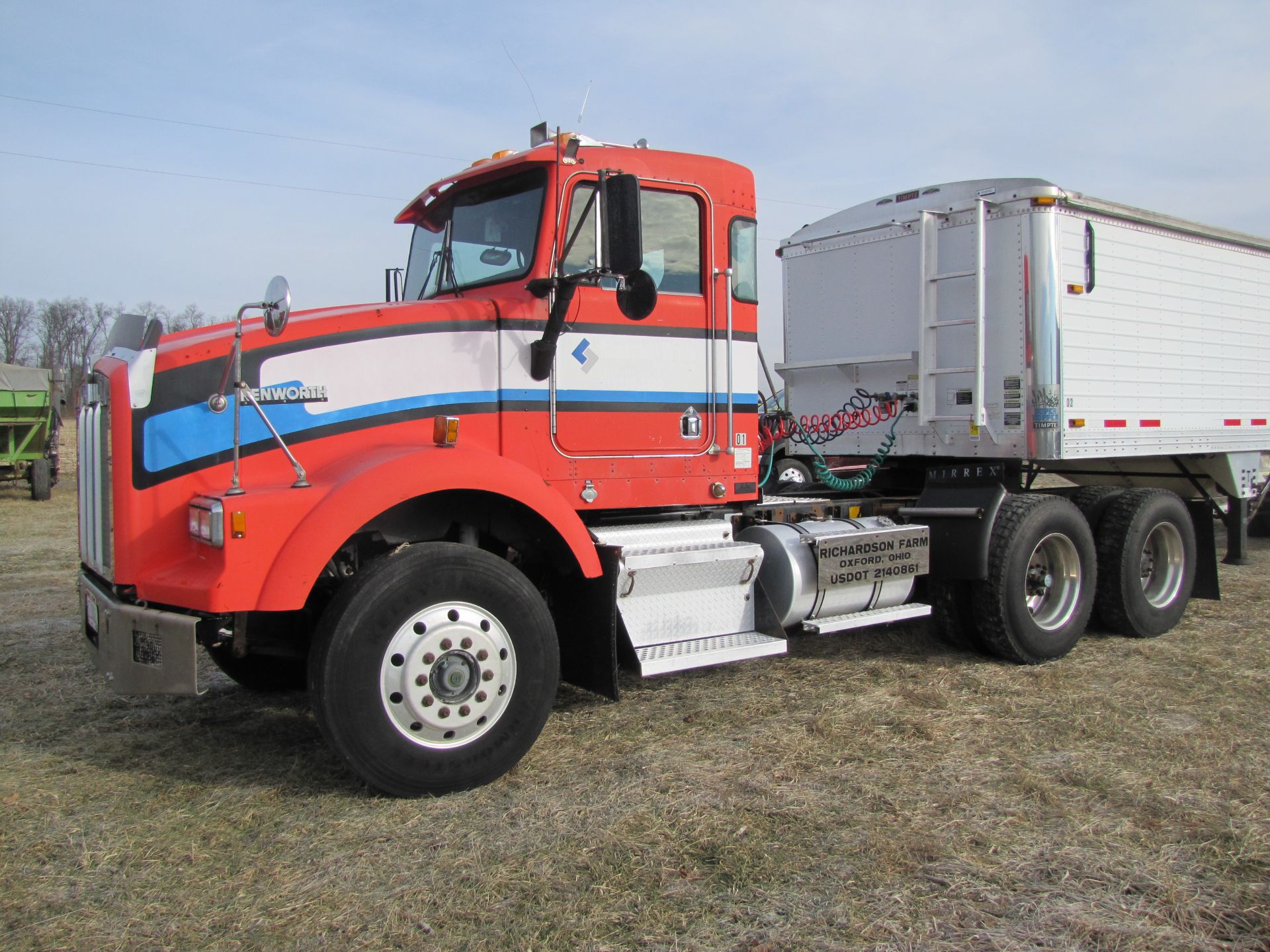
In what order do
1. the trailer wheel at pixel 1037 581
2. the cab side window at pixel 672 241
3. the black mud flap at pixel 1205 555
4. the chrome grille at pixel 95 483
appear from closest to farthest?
the chrome grille at pixel 95 483 → the cab side window at pixel 672 241 → the trailer wheel at pixel 1037 581 → the black mud flap at pixel 1205 555

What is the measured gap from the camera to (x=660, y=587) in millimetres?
5035

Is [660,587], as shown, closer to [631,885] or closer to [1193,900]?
[631,885]

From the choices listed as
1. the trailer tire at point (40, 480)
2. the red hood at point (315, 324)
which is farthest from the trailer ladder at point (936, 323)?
the trailer tire at point (40, 480)

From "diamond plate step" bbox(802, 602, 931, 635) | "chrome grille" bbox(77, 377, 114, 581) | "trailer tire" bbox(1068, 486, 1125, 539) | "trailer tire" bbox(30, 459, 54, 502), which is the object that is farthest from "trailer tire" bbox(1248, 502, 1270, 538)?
"trailer tire" bbox(30, 459, 54, 502)

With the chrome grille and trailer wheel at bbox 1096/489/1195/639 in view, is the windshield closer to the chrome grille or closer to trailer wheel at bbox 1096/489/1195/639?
the chrome grille

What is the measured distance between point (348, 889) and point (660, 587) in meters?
2.22

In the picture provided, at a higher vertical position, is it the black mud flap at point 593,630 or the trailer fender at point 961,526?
the trailer fender at point 961,526

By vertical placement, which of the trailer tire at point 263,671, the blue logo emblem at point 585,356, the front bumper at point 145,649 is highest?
the blue logo emblem at point 585,356

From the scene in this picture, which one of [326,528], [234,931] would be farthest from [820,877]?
[326,528]

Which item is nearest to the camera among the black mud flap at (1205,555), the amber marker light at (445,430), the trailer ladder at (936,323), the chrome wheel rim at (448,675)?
the chrome wheel rim at (448,675)

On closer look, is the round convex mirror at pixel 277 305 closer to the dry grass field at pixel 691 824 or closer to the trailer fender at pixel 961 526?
the dry grass field at pixel 691 824

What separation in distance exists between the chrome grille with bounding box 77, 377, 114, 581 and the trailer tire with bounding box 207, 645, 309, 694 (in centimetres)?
105

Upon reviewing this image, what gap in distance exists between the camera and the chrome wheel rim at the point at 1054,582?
6.63m

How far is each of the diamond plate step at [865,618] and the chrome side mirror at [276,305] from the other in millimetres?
3366
